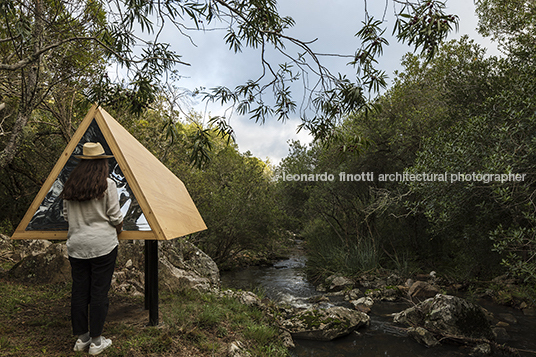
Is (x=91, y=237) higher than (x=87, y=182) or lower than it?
lower

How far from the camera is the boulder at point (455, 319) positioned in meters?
5.72

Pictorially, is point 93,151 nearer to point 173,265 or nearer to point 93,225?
point 93,225

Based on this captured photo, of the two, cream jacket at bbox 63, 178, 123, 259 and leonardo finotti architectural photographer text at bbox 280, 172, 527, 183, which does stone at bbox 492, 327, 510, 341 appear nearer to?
A: leonardo finotti architectural photographer text at bbox 280, 172, 527, 183

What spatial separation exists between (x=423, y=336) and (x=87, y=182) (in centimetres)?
615

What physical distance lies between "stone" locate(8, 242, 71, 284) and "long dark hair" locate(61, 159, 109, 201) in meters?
3.37

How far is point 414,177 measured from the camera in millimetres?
7383

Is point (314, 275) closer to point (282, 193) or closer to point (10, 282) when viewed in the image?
point (282, 193)

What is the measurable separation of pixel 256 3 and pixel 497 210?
6.49 metres

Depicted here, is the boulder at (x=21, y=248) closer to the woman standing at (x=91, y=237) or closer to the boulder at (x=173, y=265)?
the boulder at (x=173, y=265)

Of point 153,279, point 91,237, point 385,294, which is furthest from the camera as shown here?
point 385,294

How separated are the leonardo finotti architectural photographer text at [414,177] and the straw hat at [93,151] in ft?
18.5

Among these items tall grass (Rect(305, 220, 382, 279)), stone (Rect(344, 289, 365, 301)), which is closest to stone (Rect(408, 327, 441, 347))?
stone (Rect(344, 289, 365, 301))

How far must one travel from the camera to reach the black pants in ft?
9.41

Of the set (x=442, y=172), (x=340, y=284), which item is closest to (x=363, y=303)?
(x=340, y=284)
